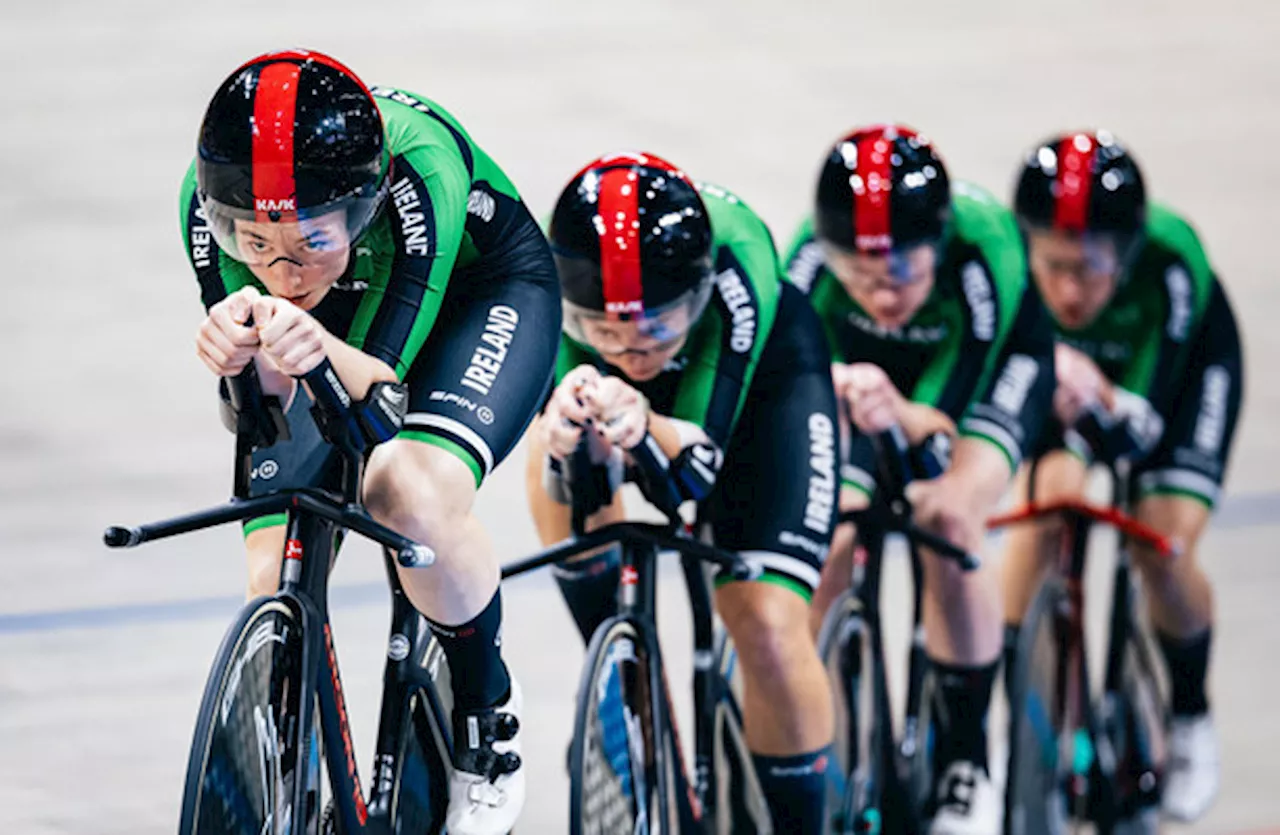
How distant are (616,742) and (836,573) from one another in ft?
3.50

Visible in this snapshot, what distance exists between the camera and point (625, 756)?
12.1ft

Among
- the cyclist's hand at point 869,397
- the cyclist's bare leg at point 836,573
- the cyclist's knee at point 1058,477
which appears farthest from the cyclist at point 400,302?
the cyclist's knee at point 1058,477

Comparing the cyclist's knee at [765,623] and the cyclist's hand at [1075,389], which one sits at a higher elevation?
the cyclist's hand at [1075,389]

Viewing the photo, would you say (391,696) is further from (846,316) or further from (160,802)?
(846,316)

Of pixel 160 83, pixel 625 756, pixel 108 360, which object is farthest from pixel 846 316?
pixel 160 83

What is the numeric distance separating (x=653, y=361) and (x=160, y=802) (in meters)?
1.40

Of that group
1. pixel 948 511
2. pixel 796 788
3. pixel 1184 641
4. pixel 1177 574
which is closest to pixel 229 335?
pixel 796 788

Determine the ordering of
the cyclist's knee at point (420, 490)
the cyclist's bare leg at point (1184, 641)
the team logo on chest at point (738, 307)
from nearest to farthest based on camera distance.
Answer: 1. the cyclist's knee at point (420, 490)
2. the team logo on chest at point (738, 307)
3. the cyclist's bare leg at point (1184, 641)

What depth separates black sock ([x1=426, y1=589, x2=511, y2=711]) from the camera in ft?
10.8

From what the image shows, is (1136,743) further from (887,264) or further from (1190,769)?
(887,264)

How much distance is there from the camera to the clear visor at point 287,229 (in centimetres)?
297

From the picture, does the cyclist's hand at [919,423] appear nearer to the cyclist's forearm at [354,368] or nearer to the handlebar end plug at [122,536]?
the cyclist's forearm at [354,368]

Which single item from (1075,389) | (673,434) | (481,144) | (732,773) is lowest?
(732,773)

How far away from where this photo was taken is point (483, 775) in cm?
341
